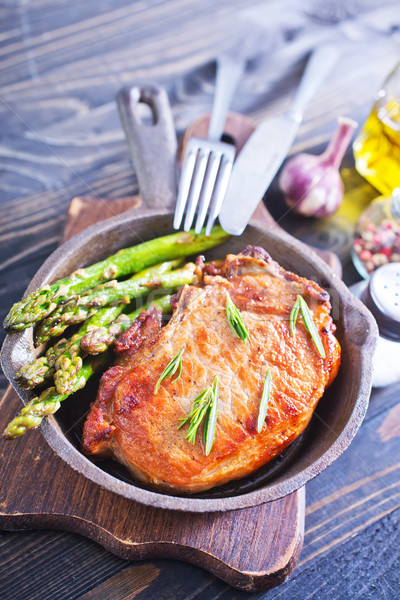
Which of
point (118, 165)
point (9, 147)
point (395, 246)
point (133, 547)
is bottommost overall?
point (133, 547)

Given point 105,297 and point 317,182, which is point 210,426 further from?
point 317,182

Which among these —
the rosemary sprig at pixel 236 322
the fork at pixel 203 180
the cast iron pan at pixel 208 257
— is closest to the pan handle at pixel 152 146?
the cast iron pan at pixel 208 257

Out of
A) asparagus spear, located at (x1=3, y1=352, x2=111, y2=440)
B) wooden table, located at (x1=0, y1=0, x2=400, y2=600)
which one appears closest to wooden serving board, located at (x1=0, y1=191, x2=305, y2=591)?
wooden table, located at (x1=0, y1=0, x2=400, y2=600)

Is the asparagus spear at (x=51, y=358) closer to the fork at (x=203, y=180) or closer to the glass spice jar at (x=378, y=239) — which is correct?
the fork at (x=203, y=180)

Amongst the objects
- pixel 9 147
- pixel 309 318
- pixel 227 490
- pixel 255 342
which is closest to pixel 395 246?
pixel 309 318

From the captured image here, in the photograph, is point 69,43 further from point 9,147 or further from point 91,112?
point 9,147

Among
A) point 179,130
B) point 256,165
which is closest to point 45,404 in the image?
point 256,165
